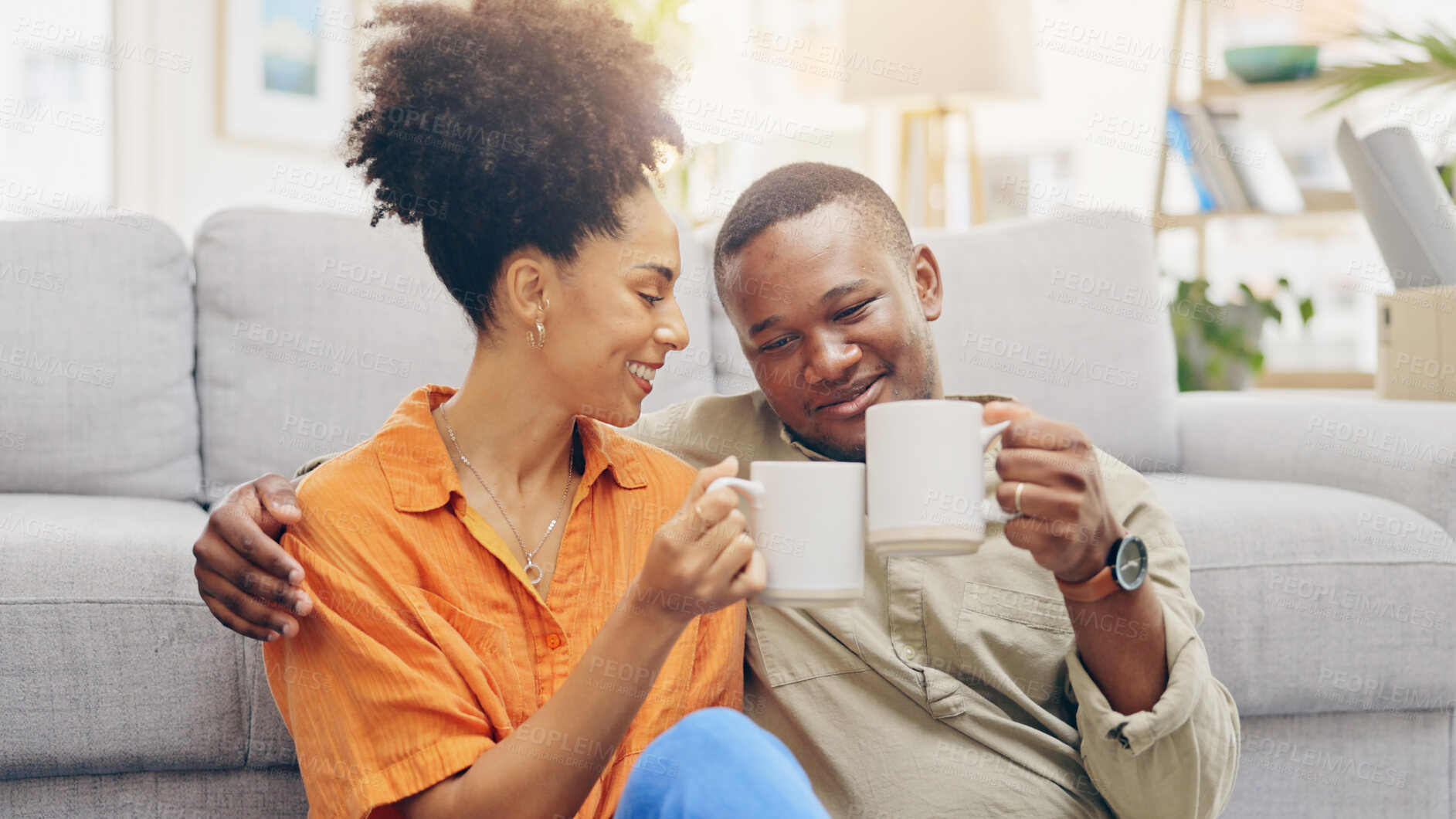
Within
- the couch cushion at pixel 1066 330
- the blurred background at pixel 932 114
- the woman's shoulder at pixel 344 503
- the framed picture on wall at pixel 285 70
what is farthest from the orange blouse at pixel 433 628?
the framed picture on wall at pixel 285 70

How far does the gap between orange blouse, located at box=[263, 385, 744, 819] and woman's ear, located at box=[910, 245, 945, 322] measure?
1.29 ft

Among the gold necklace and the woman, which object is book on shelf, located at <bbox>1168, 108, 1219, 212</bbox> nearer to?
the woman

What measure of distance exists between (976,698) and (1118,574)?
231 millimetres

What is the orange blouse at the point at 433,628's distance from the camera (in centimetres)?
84

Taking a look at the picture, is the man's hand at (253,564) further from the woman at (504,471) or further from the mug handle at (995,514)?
the mug handle at (995,514)

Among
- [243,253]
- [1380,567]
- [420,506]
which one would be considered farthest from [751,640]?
[243,253]

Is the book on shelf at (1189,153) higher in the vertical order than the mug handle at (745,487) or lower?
higher

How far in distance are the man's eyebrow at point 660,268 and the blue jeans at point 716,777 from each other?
38cm

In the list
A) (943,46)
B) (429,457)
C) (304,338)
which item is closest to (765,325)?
(429,457)

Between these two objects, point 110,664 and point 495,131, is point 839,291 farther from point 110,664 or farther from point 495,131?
point 110,664

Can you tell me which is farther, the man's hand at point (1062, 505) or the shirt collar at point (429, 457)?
the shirt collar at point (429, 457)

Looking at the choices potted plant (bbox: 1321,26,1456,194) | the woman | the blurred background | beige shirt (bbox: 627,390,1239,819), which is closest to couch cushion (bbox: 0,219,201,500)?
the woman

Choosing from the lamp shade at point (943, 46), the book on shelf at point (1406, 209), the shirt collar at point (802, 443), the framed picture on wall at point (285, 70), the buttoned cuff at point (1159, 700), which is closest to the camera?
the buttoned cuff at point (1159, 700)

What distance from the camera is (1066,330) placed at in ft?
6.29
